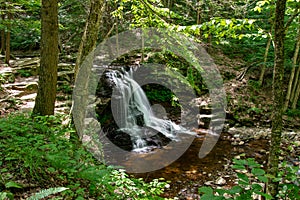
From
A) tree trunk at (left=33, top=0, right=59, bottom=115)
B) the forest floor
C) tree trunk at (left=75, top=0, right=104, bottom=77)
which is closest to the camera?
tree trunk at (left=33, top=0, right=59, bottom=115)

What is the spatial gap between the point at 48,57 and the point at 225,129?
7641mm

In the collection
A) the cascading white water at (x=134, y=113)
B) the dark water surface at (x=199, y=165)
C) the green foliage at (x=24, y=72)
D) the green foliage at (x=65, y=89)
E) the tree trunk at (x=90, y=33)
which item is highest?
the tree trunk at (x=90, y=33)

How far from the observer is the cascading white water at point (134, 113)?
868 centimetres

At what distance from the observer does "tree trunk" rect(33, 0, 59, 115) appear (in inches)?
171

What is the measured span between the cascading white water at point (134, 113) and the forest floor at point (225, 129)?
1.50 m

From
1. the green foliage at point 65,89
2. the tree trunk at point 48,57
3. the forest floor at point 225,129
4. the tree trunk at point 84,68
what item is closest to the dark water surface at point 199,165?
the forest floor at point 225,129

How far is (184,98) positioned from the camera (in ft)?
39.9

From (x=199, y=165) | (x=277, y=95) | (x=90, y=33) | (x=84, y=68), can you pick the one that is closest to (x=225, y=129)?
(x=199, y=165)

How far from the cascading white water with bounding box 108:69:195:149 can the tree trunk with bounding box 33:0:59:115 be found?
3829mm

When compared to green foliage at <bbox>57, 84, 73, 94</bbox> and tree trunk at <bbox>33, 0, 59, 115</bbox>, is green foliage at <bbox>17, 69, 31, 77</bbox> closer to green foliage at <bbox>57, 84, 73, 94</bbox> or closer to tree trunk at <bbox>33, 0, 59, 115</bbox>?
green foliage at <bbox>57, 84, 73, 94</bbox>

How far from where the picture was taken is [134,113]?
9391 mm

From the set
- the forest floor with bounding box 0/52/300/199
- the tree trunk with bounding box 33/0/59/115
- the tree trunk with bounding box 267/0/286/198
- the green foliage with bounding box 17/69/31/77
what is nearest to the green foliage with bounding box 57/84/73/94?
the forest floor with bounding box 0/52/300/199

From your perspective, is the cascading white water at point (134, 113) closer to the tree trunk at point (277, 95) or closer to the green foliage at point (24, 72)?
the green foliage at point (24, 72)

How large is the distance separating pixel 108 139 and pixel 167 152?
2.02m
